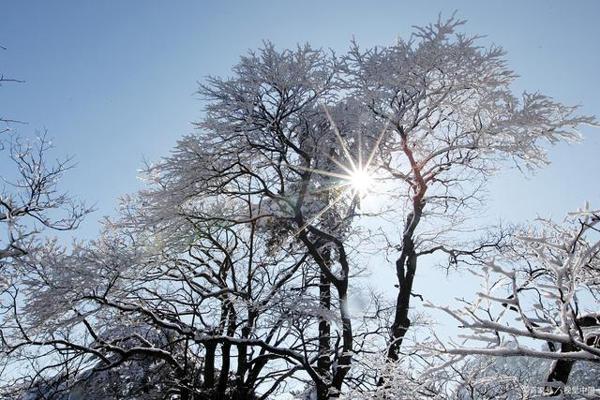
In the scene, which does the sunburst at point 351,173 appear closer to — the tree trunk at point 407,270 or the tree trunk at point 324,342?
the tree trunk at point 407,270

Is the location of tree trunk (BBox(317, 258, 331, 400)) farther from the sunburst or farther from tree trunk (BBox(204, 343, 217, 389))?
tree trunk (BBox(204, 343, 217, 389))

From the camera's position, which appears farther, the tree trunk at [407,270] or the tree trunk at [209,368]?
the tree trunk at [209,368]

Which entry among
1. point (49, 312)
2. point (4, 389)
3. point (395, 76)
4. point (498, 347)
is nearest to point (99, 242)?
point (49, 312)

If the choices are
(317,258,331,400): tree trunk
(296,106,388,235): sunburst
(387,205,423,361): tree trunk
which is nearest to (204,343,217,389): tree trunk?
(317,258,331,400): tree trunk

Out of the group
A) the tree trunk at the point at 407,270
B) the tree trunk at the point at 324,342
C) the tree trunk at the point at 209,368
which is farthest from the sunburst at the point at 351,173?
the tree trunk at the point at 209,368

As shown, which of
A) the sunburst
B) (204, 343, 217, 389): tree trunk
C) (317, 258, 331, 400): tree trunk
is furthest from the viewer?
(204, 343, 217, 389): tree trunk

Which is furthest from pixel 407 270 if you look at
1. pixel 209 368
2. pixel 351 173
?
pixel 209 368

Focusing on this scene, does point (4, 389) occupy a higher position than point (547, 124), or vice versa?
point (547, 124)

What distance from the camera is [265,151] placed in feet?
29.7

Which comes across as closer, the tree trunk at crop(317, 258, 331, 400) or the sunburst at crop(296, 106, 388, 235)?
the sunburst at crop(296, 106, 388, 235)

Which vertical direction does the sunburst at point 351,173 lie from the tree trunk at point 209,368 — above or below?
above

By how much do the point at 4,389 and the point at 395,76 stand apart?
11.6 m

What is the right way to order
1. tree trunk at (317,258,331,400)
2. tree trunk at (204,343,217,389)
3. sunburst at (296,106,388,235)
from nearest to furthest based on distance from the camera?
sunburst at (296,106,388,235) → tree trunk at (317,258,331,400) → tree trunk at (204,343,217,389)

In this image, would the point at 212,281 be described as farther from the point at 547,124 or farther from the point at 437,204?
the point at 547,124
